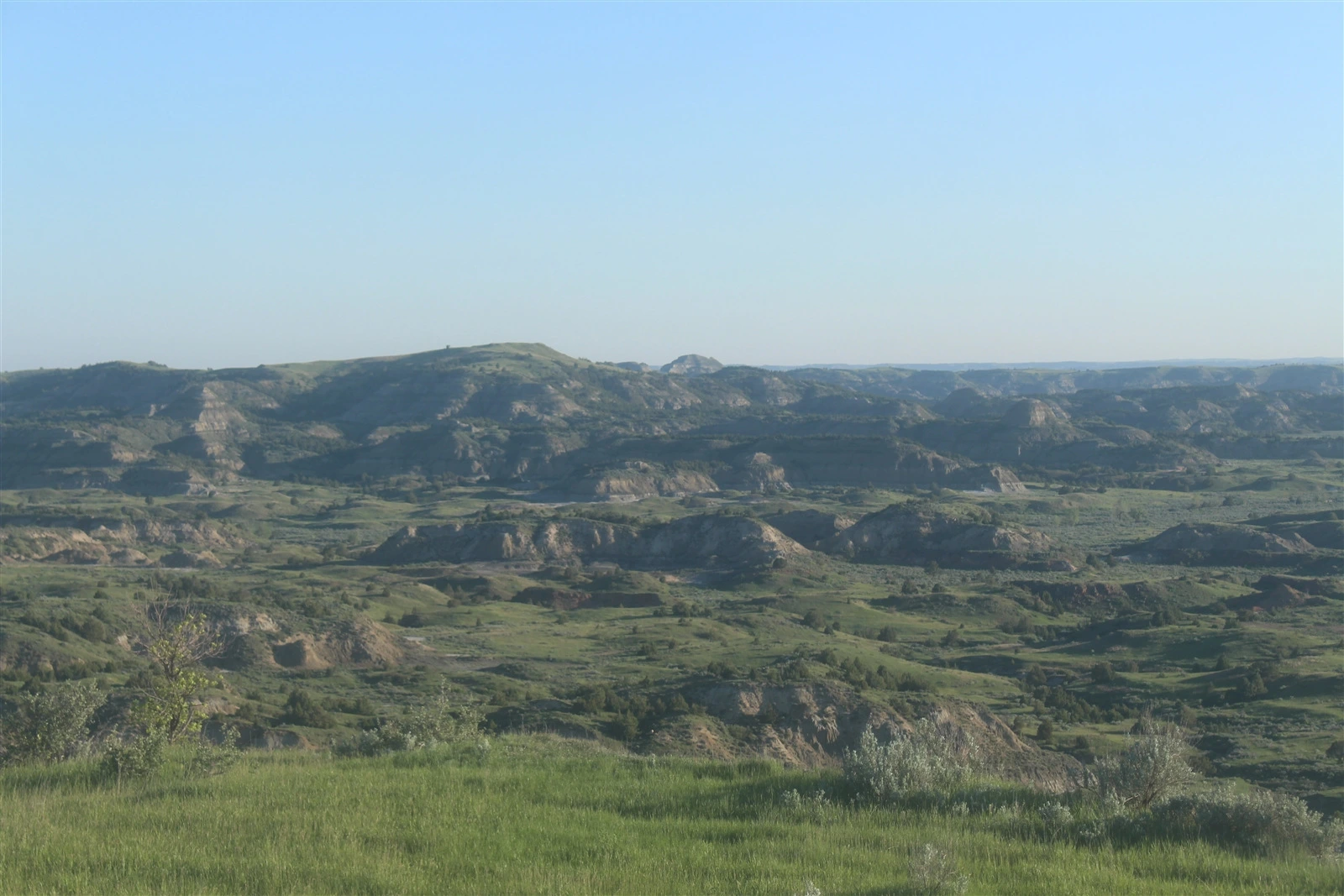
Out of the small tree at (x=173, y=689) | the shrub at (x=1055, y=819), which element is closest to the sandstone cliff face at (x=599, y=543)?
the small tree at (x=173, y=689)

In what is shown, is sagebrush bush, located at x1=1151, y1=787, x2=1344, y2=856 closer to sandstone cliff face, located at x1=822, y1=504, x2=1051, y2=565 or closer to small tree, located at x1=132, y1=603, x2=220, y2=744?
small tree, located at x1=132, y1=603, x2=220, y2=744

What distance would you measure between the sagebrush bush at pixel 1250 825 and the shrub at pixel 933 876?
2.65m

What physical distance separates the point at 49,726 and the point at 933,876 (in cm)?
1285

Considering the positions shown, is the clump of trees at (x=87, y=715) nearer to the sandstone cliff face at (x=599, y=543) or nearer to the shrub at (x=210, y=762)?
the shrub at (x=210, y=762)

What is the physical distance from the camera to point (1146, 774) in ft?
39.6

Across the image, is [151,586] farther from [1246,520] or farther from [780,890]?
[1246,520]

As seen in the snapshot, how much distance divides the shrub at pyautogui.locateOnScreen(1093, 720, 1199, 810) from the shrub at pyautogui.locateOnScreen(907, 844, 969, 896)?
305cm

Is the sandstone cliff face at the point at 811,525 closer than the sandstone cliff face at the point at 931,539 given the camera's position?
No

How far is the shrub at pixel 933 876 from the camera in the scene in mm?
9328

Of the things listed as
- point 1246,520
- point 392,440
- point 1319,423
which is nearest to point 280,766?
point 1246,520

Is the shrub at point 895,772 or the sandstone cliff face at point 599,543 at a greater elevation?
the shrub at point 895,772

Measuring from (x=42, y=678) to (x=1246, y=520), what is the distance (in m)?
90.9

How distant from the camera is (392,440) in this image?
170000 mm

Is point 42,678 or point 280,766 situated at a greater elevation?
point 280,766
